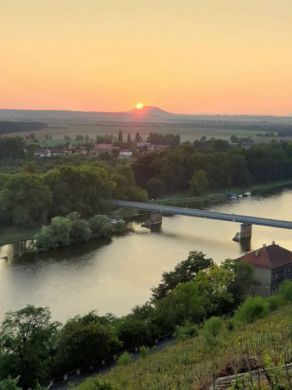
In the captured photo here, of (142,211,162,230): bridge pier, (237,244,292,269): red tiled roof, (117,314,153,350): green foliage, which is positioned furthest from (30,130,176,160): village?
(117,314,153,350): green foliage

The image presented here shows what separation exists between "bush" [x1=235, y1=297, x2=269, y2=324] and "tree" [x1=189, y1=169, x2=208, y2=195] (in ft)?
103

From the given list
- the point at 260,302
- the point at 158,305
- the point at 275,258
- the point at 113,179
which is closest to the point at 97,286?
the point at 158,305

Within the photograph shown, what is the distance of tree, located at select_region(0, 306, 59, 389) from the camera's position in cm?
1247

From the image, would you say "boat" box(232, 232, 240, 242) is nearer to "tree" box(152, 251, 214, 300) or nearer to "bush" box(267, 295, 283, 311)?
"tree" box(152, 251, 214, 300)

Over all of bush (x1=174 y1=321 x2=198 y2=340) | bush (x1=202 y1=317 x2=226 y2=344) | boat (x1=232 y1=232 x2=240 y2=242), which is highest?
bush (x1=202 y1=317 x2=226 y2=344)

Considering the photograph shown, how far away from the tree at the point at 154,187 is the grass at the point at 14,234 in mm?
14995

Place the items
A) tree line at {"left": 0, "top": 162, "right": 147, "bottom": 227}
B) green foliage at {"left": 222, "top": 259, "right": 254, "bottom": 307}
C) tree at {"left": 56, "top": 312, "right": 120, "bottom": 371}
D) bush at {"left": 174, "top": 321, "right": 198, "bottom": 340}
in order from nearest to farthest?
tree at {"left": 56, "top": 312, "right": 120, "bottom": 371}, bush at {"left": 174, "top": 321, "right": 198, "bottom": 340}, green foliage at {"left": 222, "top": 259, "right": 254, "bottom": 307}, tree line at {"left": 0, "top": 162, "right": 147, "bottom": 227}

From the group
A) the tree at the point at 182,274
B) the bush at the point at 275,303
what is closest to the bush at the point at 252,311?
the bush at the point at 275,303

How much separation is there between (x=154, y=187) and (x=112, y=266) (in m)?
21.1

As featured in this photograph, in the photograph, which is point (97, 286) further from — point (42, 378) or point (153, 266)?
point (42, 378)

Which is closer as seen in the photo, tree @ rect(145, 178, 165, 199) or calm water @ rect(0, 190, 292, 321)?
calm water @ rect(0, 190, 292, 321)

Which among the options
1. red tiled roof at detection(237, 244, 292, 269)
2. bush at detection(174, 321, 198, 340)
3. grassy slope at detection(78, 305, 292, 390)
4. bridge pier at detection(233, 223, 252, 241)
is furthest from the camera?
bridge pier at detection(233, 223, 252, 241)

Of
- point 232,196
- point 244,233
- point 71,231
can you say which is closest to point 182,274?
point 71,231

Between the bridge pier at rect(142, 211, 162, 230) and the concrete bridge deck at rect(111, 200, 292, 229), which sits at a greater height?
the concrete bridge deck at rect(111, 200, 292, 229)
